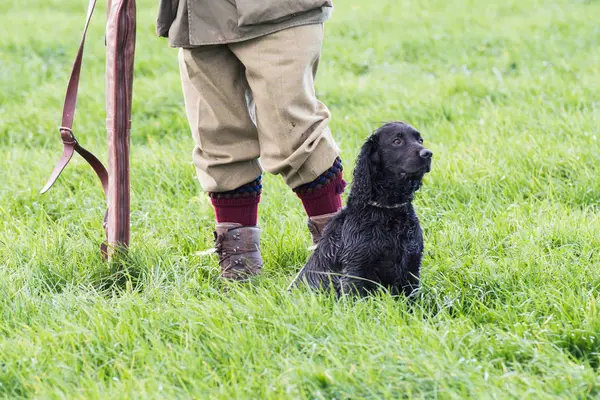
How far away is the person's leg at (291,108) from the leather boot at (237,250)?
0.30 metres

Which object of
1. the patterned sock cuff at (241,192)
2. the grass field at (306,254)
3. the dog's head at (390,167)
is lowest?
the grass field at (306,254)

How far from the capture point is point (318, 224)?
134 inches

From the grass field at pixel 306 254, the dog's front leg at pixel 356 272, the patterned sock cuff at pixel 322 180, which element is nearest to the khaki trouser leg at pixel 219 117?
the patterned sock cuff at pixel 322 180

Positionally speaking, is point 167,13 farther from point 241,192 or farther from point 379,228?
point 379,228

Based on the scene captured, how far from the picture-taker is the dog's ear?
2.99 m

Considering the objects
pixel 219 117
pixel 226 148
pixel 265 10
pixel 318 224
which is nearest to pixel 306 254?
pixel 318 224

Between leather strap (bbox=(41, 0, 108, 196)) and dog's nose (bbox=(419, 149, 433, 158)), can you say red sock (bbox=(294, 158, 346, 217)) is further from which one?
leather strap (bbox=(41, 0, 108, 196))

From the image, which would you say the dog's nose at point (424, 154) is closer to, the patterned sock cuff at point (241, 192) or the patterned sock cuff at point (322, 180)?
the patterned sock cuff at point (322, 180)

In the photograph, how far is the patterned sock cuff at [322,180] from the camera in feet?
10.8

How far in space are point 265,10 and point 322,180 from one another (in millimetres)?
735

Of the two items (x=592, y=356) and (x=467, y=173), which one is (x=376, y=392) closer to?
(x=592, y=356)

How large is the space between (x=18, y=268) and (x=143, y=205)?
1148mm

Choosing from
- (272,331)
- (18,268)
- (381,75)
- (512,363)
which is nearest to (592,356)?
(512,363)

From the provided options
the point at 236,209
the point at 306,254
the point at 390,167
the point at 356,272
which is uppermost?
the point at 390,167
